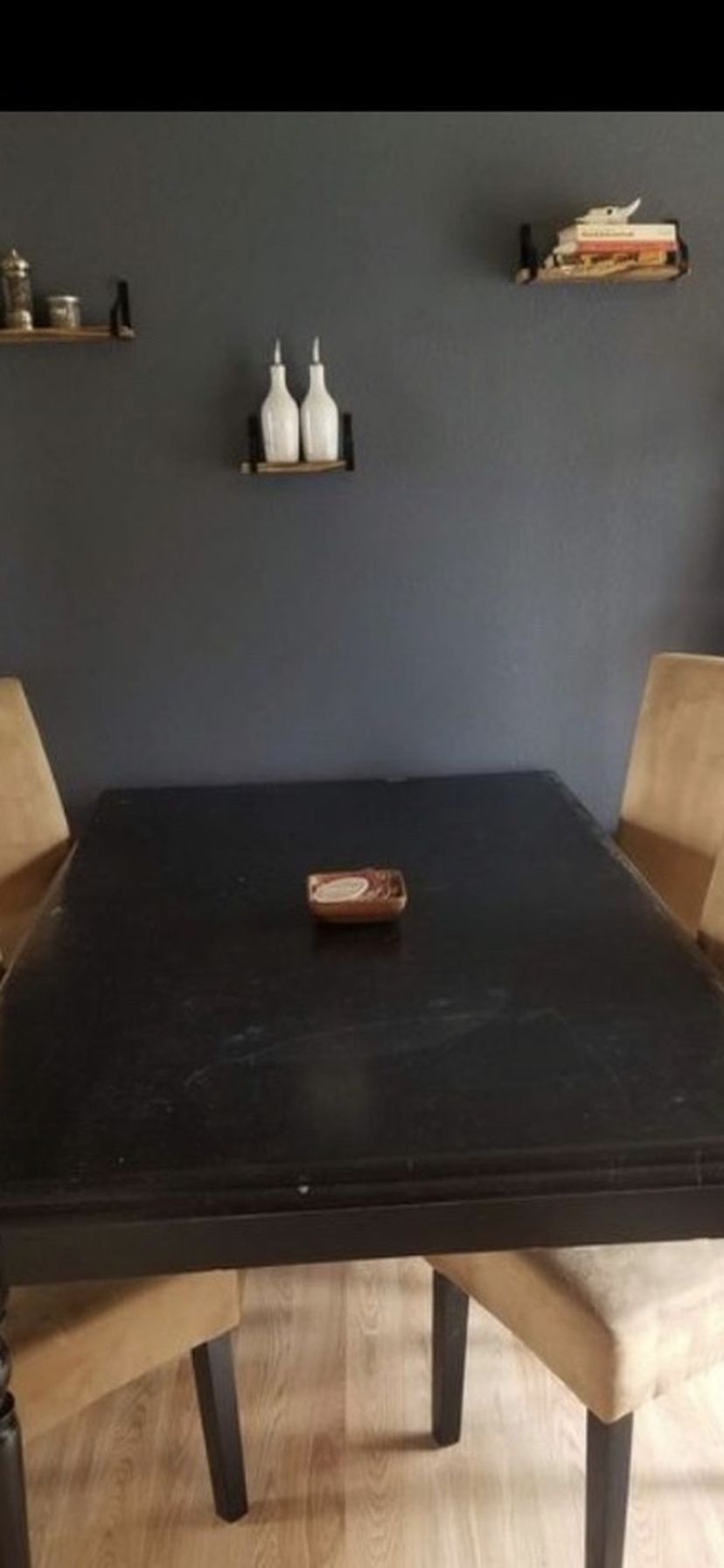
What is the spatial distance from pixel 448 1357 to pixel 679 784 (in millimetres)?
1005

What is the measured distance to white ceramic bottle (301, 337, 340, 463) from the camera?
2.25 metres

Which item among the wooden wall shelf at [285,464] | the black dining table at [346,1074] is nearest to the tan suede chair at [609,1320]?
the black dining table at [346,1074]

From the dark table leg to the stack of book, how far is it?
2008 mm

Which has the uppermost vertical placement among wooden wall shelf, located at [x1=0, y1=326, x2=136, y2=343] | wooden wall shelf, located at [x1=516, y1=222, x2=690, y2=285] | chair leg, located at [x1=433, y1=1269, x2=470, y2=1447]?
wooden wall shelf, located at [x1=516, y1=222, x2=690, y2=285]

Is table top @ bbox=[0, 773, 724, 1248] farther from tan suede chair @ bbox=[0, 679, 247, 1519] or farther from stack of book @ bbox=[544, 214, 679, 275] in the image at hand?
stack of book @ bbox=[544, 214, 679, 275]

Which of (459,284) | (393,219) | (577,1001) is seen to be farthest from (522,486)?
(577,1001)

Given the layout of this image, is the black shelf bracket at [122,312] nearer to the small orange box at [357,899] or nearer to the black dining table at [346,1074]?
the black dining table at [346,1074]

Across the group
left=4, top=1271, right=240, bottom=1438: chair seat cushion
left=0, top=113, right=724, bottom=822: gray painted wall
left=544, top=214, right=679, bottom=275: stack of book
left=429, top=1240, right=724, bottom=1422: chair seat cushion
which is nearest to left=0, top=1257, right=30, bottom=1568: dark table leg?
left=4, top=1271, right=240, bottom=1438: chair seat cushion

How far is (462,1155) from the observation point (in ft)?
3.34

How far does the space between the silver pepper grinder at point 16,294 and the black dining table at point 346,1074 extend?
1.14 metres

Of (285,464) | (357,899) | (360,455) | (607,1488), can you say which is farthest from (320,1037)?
(360,455)

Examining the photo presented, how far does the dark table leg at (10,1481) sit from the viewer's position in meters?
1.05

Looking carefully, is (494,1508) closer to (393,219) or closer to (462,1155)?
(462,1155)
